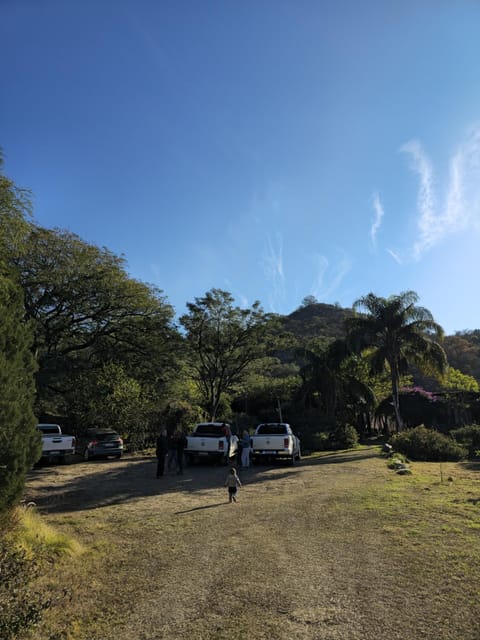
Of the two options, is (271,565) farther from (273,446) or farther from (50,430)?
(50,430)

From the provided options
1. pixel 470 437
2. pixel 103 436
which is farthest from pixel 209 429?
pixel 470 437

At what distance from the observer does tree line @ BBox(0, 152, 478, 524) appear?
21.2 m

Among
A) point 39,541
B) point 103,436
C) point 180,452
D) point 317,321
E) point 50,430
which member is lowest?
point 39,541

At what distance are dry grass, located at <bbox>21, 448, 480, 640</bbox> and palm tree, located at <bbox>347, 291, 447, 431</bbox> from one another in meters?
15.8

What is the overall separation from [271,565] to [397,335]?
75.3 feet

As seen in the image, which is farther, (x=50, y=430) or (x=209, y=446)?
(x=50, y=430)

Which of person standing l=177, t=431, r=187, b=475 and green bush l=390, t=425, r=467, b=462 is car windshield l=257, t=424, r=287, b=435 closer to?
person standing l=177, t=431, r=187, b=475

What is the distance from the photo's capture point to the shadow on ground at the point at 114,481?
10602 mm

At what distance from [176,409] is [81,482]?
52.9ft

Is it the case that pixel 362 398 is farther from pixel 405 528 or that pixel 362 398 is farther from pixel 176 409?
pixel 405 528

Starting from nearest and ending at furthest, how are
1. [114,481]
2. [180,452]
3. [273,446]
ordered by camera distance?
1. [114,481]
2. [180,452]
3. [273,446]

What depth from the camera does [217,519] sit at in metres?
8.46

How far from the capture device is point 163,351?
83.5ft

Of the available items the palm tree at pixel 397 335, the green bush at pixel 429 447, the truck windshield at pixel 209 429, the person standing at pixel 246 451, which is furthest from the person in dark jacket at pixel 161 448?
the palm tree at pixel 397 335
